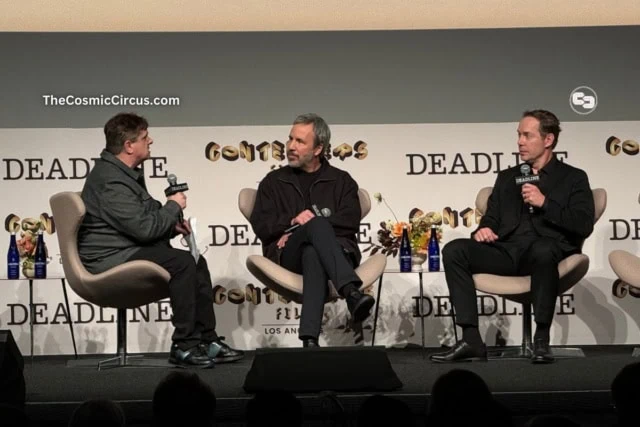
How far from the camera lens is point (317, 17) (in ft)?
23.7

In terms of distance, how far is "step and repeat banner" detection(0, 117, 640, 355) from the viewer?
6.96m

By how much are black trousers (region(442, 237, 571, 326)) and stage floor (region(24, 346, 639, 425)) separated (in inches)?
11.5

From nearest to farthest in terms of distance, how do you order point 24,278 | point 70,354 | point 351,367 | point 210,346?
1. point 351,367
2. point 210,346
3. point 24,278
4. point 70,354

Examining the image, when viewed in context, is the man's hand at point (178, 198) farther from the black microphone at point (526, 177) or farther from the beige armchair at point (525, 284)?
the black microphone at point (526, 177)

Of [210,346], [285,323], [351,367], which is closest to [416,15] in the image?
[285,323]

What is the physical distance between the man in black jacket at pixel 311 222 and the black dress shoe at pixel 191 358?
1.65 ft

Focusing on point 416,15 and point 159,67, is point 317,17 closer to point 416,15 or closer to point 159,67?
point 416,15

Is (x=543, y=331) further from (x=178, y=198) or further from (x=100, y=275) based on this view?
(x=100, y=275)

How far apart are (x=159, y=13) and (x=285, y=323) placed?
222cm

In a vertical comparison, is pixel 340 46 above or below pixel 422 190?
above
